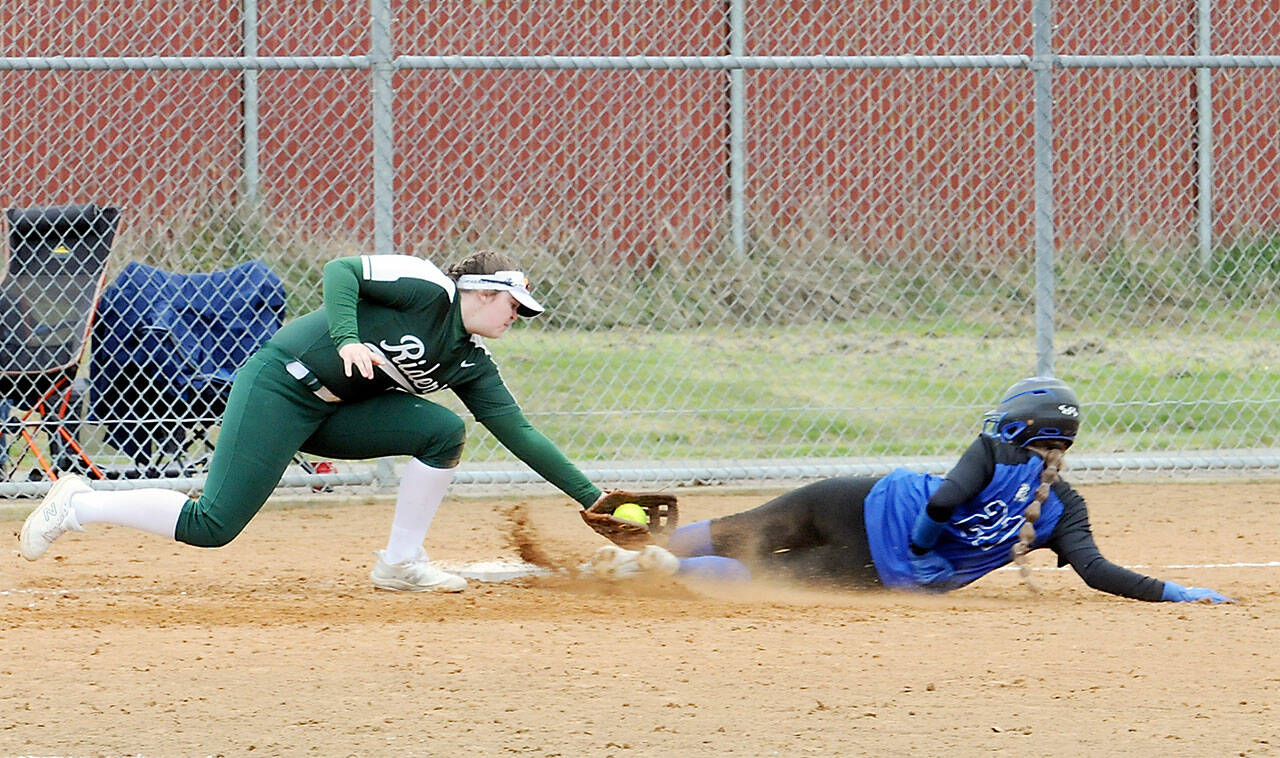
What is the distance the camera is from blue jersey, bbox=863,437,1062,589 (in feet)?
17.3

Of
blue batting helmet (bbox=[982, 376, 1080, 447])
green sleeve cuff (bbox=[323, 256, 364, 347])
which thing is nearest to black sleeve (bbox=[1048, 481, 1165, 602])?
blue batting helmet (bbox=[982, 376, 1080, 447])

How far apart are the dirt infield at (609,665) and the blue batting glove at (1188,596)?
0.05 m

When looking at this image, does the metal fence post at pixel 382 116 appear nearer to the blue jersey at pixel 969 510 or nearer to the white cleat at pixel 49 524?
the white cleat at pixel 49 524

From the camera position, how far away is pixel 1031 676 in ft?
14.5

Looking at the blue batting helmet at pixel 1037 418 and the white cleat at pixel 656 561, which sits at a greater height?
the blue batting helmet at pixel 1037 418

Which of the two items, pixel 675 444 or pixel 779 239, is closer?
pixel 675 444

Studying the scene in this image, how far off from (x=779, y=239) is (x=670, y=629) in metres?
5.97

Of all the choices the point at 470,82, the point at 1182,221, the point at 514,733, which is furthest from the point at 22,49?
the point at 514,733

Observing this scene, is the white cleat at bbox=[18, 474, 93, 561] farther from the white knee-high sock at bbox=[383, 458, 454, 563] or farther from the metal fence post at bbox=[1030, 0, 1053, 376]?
the metal fence post at bbox=[1030, 0, 1053, 376]

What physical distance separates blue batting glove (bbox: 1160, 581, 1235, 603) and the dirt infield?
0.15 feet

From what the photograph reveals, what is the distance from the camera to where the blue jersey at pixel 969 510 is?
527 cm

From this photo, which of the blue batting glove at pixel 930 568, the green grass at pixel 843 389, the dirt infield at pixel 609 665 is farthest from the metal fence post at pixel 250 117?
the blue batting glove at pixel 930 568

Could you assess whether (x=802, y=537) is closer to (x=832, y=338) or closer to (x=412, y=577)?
(x=412, y=577)

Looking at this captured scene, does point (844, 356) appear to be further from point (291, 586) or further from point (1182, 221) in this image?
point (291, 586)
